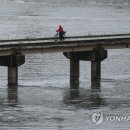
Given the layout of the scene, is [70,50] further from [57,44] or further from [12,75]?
[12,75]

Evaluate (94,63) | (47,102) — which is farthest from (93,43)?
(47,102)

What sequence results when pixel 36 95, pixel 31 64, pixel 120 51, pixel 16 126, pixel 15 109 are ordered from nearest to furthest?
pixel 16 126
pixel 15 109
pixel 36 95
pixel 31 64
pixel 120 51

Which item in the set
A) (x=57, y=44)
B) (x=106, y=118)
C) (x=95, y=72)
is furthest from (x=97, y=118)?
(x=95, y=72)

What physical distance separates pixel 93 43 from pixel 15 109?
46.0 ft

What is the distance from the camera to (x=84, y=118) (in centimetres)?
5262

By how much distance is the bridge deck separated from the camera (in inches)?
2525

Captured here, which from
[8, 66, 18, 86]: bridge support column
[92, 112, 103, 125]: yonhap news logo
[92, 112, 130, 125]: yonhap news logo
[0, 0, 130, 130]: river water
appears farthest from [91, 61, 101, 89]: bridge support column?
[92, 112, 130, 125]: yonhap news logo

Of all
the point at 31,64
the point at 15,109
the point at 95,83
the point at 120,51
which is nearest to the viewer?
the point at 15,109

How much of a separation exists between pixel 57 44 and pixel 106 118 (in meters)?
14.8

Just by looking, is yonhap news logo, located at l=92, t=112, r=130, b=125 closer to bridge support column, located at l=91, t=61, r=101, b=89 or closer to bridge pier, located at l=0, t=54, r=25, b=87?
bridge pier, located at l=0, t=54, r=25, b=87

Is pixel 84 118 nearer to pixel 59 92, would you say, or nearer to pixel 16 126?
pixel 16 126

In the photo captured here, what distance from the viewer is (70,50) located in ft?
219

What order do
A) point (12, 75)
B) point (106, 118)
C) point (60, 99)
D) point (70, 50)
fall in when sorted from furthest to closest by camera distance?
point (70, 50), point (12, 75), point (60, 99), point (106, 118)

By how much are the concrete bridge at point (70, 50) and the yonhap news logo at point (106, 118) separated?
462 inches
